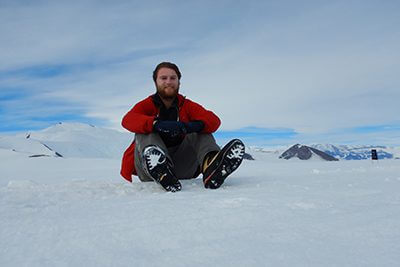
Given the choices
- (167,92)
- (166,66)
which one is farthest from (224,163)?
(166,66)

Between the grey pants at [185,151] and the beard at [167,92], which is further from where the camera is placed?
the beard at [167,92]

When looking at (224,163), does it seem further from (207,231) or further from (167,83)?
→ (207,231)

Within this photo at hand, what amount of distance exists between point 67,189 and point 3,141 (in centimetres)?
4722

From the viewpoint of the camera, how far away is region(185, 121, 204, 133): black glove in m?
2.69

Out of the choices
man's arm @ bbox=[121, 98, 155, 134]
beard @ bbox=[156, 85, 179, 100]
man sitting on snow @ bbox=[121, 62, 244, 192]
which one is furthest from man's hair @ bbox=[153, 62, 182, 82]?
man's arm @ bbox=[121, 98, 155, 134]

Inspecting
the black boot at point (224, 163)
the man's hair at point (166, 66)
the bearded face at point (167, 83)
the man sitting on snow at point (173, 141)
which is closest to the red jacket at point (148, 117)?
the man sitting on snow at point (173, 141)

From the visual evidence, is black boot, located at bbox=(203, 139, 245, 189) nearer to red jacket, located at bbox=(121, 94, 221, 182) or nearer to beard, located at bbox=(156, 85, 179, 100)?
red jacket, located at bbox=(121, 94, 221, 182)

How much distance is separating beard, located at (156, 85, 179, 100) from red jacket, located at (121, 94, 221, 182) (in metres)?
0.09

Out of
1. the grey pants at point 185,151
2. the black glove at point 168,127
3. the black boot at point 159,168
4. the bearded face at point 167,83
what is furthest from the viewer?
the bearded face at point 167,83

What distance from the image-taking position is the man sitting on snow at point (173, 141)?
2441 mm

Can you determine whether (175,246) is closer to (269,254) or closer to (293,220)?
(269,254)

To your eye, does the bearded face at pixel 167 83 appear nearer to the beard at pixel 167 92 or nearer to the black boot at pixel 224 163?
the beard at pixel 167 92

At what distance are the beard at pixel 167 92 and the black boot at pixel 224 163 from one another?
753mm

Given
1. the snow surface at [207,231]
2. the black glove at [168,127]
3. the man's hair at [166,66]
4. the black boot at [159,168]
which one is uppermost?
the man's hair at [166,66]
